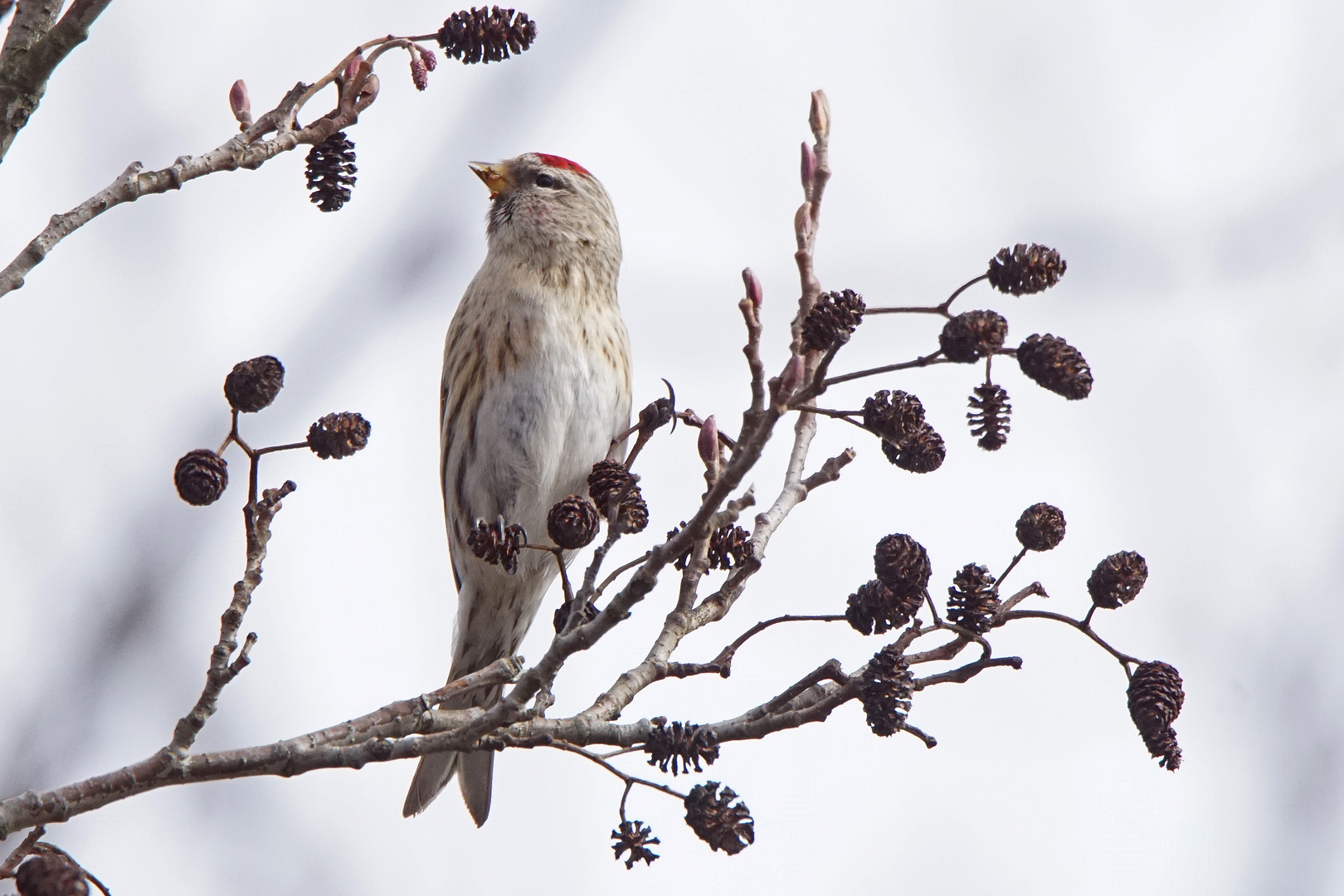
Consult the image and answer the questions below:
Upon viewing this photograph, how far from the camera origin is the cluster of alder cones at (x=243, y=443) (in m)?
1.65

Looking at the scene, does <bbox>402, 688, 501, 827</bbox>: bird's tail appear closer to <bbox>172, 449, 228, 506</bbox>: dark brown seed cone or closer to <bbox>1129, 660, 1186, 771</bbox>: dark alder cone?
<bbox>172, 449, 228, 506</bbox>: dark brown seed cone

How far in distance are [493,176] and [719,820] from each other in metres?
2.88

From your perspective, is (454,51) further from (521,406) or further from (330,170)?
(521,406)

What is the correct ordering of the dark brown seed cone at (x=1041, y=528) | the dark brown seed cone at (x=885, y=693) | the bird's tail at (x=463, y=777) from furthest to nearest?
1. the bird's tail at (x=463, y=777)
2. the dark brown seed cone at (x=1041, y=528)
3. the dark brown seed cone at (x=885, y=693)

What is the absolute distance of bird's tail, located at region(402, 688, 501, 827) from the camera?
287 centimetres

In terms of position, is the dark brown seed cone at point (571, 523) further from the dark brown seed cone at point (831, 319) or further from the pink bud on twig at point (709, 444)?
the dark brown seed cone at point (831, 319)

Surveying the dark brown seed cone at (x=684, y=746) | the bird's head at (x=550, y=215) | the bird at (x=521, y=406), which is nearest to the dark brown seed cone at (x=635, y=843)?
the dark brown seed cone at (x=684, y=746)

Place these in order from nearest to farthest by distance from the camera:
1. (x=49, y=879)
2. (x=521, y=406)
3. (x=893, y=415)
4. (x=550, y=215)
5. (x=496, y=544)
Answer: (x=49, y=879) → (x=893, y=415) → (x=496, y=544) → (x=521, y=406) → (x=550, y=215)

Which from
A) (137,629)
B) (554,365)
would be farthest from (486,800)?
(554,365)

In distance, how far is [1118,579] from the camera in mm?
1788

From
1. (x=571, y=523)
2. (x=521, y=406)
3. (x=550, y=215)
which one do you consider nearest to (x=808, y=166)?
(x=571, y=523)

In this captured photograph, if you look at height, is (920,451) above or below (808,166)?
below

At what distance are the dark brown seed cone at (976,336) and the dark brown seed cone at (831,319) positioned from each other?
120 mm

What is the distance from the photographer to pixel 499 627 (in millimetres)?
3609
